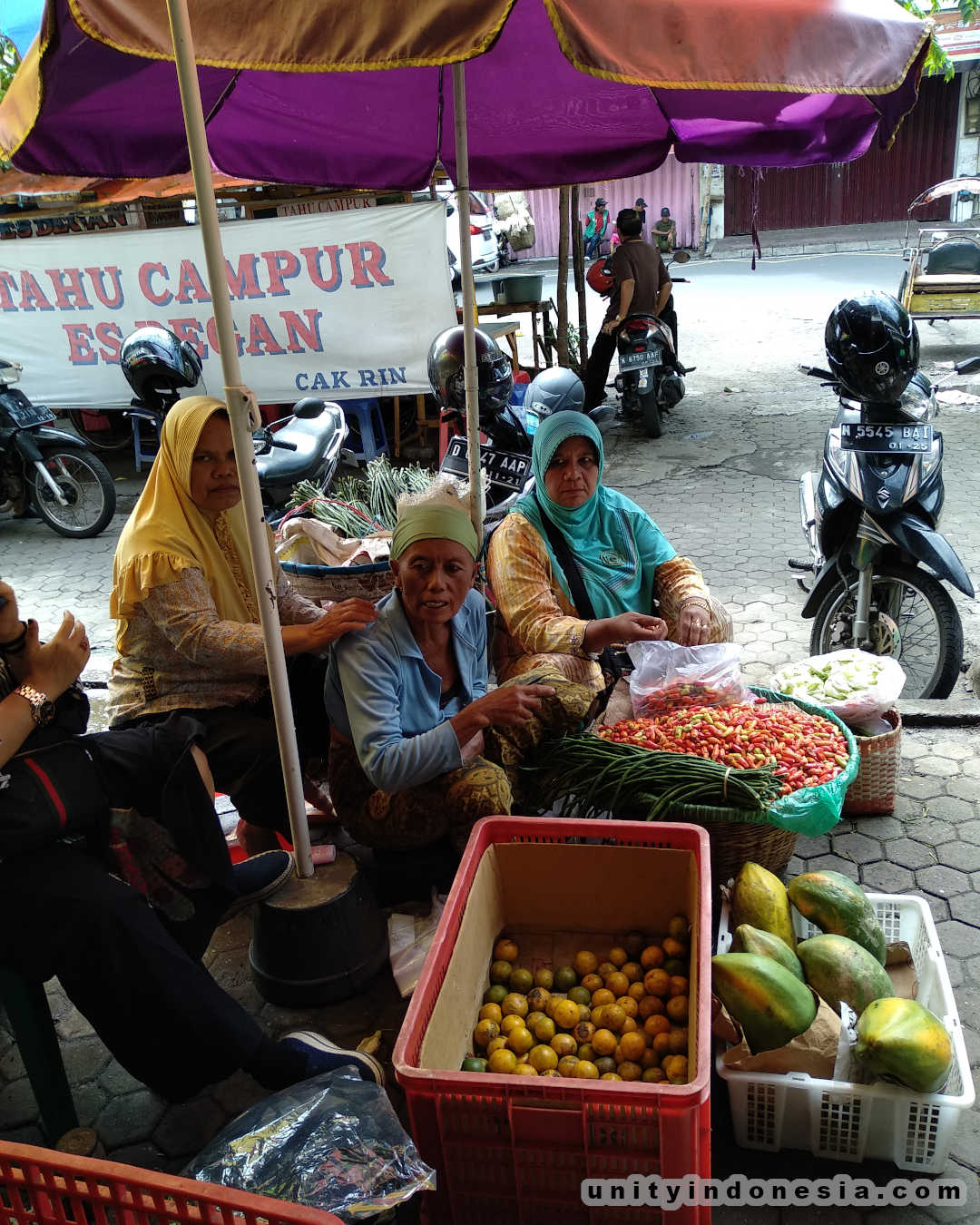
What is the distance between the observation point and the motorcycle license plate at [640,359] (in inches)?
320

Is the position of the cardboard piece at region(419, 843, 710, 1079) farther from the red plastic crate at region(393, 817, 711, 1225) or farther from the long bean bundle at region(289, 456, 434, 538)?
the long bean bundle at region(289, 456, 434, 538)

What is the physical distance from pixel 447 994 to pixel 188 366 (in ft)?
18.8

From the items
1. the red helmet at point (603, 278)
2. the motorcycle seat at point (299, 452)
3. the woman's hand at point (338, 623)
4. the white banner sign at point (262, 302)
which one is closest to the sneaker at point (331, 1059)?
the woman's hand at point (338, 623)

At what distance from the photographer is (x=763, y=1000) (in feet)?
6.29

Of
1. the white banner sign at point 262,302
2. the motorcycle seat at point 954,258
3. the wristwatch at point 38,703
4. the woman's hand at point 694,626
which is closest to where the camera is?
the wristwatch at point 38,703

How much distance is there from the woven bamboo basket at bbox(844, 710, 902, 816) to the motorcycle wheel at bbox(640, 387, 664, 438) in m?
5.67

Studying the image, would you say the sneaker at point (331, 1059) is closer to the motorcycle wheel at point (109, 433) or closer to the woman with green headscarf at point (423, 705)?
the woman with green headscarf at point (423, 705)

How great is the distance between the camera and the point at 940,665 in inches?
147

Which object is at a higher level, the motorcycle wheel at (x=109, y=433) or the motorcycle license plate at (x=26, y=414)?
the motorcycle license plate at (x=26, y=414)

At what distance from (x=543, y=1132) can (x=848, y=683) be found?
77.3 inches

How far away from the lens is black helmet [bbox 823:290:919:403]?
3.58 meters

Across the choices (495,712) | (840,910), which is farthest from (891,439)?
(495,712)

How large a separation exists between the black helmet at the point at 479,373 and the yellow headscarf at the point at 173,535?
2.18 meters

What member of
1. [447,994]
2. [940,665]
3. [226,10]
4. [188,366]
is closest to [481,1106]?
[447,994]
